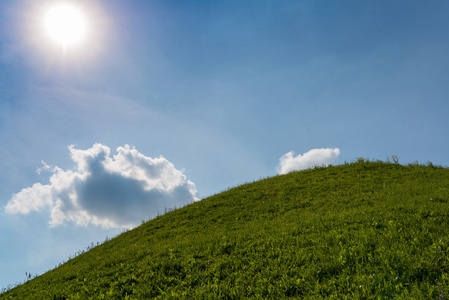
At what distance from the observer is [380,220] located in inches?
393

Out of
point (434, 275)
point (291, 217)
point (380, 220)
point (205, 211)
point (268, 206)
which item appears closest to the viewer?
point (434, 275)

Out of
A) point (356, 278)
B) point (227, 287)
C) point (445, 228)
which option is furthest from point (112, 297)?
point (445, 228)

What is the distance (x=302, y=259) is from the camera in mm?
8164

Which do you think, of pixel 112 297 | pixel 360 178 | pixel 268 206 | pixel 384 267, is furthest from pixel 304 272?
pixel 360 178

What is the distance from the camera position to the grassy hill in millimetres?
6664

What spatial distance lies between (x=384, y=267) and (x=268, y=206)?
10237 mm

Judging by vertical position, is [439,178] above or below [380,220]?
above

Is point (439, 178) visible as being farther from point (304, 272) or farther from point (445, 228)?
point (304, 272)

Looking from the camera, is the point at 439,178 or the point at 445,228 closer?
the point at 445,228

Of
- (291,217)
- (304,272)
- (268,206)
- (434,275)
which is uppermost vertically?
(268,206)

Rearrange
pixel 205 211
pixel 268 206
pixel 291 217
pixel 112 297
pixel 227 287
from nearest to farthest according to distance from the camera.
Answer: pixel 227 287 < pixel 112 297 < pixel 291 217 < pixel 268 206 < pixel 205 211

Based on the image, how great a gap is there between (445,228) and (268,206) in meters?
9.55

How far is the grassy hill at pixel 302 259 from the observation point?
6664 mm

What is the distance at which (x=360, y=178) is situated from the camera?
64.2ft
